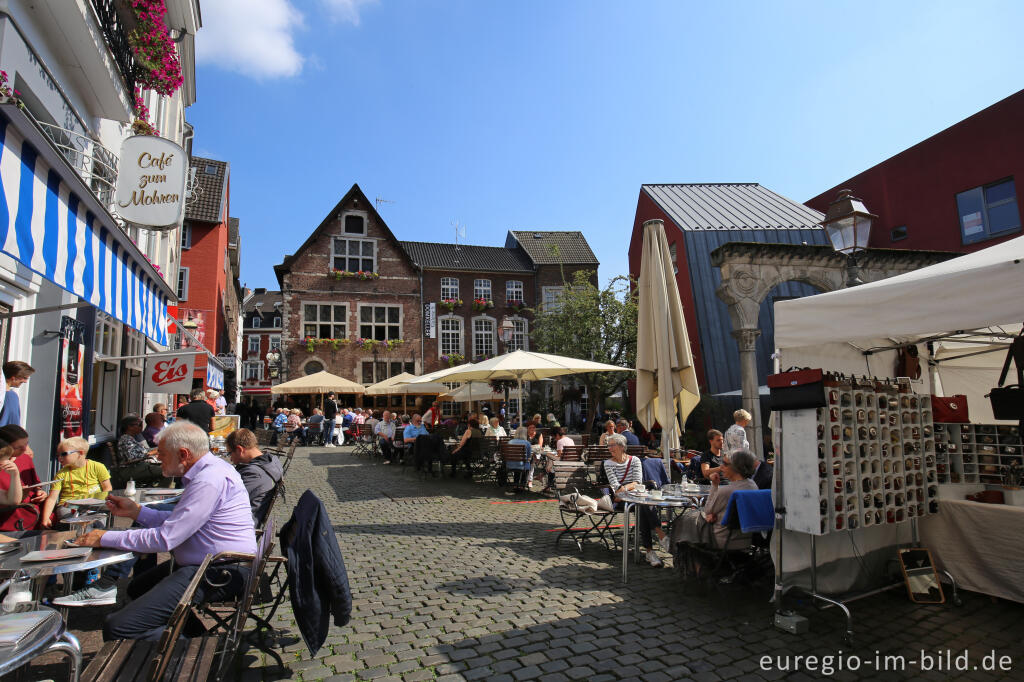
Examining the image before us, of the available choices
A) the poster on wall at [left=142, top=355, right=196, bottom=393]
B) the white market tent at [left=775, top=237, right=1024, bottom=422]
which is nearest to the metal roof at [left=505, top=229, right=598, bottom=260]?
the poster on wall at [left=142, top=355, right=196, bottom=393]

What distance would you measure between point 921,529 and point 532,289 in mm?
29146

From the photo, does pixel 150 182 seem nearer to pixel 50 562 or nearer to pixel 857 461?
pixel 50 562

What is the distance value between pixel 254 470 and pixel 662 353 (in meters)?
4.30

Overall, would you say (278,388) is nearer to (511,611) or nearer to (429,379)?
(429,379)

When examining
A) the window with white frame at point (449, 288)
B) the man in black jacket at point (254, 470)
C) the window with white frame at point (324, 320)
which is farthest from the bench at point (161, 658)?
the window with white frame at point (449, 288)

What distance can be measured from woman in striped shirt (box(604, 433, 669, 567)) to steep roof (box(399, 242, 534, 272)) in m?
26.4

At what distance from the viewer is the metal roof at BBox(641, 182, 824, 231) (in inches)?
826

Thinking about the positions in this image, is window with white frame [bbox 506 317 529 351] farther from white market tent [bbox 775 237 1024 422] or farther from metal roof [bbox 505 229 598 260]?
white market tent [bbox 775 237 1024 422]

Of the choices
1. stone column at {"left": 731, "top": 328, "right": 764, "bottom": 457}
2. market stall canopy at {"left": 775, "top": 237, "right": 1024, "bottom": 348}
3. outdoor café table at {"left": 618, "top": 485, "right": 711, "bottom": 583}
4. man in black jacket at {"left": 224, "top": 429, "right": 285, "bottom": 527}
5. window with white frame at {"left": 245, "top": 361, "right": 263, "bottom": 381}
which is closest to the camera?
market stall canopy at {"left": 775, "top": 237, "right": 1024, "bottom": 348}

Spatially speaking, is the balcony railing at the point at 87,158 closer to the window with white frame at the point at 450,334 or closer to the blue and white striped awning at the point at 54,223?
the blue and white striped awning at the point at 54,223

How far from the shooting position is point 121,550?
292 centimetres

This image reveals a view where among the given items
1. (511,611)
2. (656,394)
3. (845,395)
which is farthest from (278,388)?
Result: (845,395)

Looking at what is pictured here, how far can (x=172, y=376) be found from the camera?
1009cm

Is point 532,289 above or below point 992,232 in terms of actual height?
above
